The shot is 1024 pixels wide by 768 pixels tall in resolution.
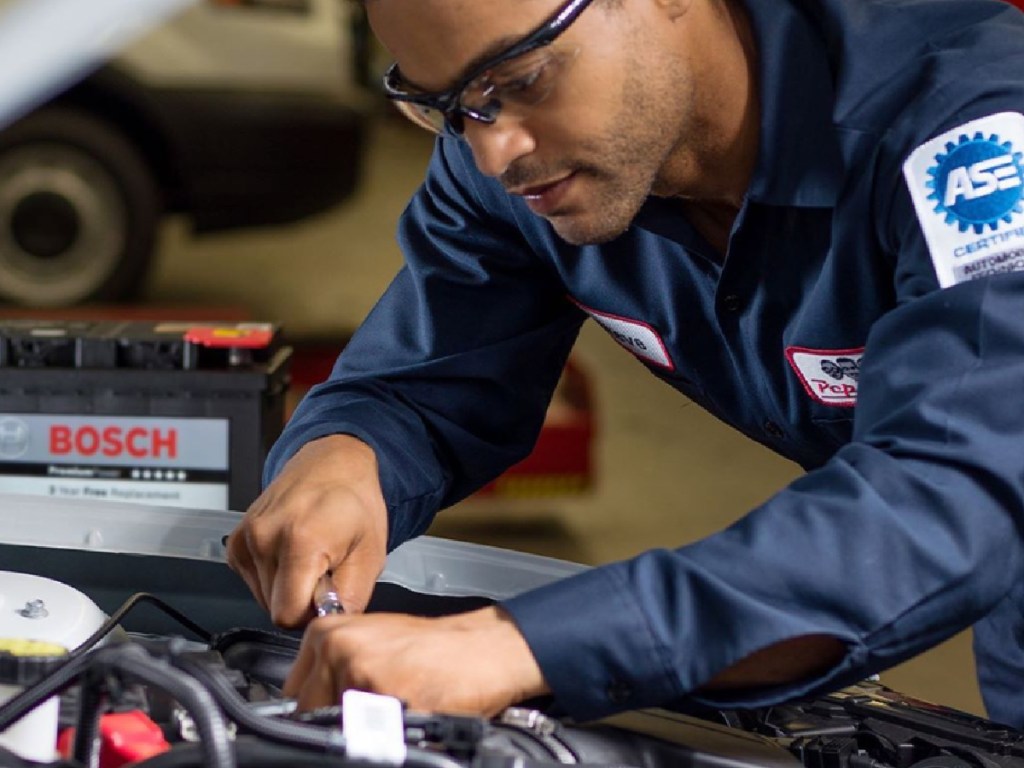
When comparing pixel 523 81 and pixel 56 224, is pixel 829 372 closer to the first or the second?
pixel 523 81

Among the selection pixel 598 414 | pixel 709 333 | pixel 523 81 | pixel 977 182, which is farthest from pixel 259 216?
pixel 977 182

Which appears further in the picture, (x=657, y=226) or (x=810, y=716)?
(x=657, y=226)

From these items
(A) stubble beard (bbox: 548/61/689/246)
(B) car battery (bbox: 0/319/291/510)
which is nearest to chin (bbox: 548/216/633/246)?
(A) stubble beard (bbox: 548/61/689/246)

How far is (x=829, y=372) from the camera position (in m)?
1.37

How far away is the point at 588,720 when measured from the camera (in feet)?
3.41

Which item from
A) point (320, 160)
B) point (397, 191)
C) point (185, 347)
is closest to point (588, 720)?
point (185, 347)

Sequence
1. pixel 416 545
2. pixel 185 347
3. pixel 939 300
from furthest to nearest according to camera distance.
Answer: pixel 185 347 → pixel 416 545 → pixel 939 300

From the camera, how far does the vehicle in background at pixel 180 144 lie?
14.3ft

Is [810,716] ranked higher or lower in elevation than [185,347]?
lower

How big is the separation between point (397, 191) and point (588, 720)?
5061 mm

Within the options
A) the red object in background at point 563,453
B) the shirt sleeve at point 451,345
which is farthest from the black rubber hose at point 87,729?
the red object in background at point 563,453

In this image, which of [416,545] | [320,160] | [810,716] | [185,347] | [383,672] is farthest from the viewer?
[320,160]

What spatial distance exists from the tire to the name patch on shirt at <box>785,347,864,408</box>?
3.34 metres

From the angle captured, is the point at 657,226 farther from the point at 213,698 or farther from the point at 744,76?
the point at 213,698
